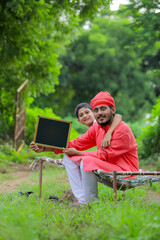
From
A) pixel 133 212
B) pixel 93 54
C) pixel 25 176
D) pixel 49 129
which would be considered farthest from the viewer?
pixel 93 54

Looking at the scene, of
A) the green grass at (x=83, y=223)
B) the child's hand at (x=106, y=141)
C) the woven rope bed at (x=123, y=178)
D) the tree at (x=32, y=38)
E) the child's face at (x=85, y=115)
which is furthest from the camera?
the tree at (x=32, y=38)

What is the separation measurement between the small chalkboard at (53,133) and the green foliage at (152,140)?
4.81 meters

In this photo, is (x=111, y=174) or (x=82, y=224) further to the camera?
(x=111, y=174)

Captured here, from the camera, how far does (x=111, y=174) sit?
3648mm

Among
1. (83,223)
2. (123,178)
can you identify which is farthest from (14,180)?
(83,223)

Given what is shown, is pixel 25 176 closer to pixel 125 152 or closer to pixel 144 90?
Answer: pixel 125 152

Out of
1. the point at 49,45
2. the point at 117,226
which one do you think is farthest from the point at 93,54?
the point at 117,226

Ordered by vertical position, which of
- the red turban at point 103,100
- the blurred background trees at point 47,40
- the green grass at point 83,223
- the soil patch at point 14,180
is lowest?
the soil patch at point 14,180

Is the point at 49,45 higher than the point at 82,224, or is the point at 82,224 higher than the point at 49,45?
the point at 49,45

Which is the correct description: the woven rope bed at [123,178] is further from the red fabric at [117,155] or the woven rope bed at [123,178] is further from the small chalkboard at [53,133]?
the small chalkboard at [53,133]

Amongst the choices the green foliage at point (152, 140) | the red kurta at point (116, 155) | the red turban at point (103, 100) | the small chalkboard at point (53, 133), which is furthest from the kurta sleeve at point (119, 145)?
the green foliage at point (152, 140)

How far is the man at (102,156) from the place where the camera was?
12.8ft

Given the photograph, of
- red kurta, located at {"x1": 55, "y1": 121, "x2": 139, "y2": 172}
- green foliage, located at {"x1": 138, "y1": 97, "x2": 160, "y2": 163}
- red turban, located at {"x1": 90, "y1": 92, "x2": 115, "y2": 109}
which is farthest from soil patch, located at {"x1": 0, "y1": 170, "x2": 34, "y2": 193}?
green foliage, located at {"x1": 138, "y1": 97, "x2": 160, "y2": 163}

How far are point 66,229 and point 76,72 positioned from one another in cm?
2528
